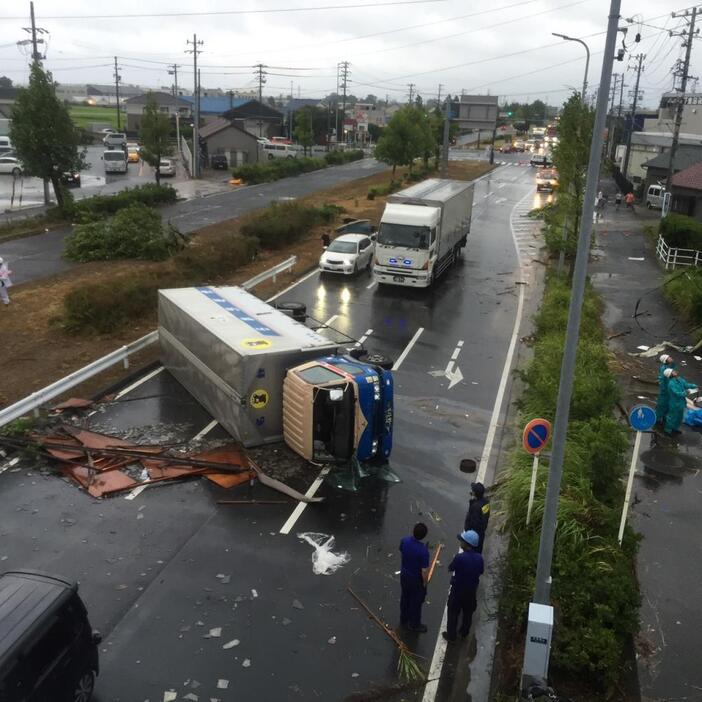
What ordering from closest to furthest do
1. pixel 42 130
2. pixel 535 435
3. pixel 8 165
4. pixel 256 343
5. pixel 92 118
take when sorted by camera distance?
pixel 535 435 → pixel 256 343 → pixel 42 130 → pixel 8 165 → pixel 92 118

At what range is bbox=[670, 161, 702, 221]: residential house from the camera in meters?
36.1

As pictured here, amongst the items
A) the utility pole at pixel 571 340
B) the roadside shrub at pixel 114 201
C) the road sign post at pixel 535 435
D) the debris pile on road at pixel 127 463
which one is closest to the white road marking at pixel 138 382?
the debris pile on road at pixel 127 463

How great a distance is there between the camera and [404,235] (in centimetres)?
2392

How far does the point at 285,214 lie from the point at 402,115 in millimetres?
25714

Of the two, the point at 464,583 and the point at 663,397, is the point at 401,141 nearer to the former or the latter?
the point at 663,397

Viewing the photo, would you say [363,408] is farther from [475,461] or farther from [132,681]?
[132,681]

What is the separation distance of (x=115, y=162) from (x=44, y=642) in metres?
57.6

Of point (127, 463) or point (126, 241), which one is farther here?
point (126, 241)

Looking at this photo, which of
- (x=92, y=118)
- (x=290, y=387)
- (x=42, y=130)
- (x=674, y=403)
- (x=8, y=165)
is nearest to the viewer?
(x=290, y=387)

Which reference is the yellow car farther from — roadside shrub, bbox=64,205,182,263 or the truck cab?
the truck cab

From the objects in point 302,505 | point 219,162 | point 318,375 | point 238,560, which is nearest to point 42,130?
point 318,375

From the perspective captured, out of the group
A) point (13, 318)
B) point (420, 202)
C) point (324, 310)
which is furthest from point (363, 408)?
point (420, 202)

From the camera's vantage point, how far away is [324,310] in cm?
2203

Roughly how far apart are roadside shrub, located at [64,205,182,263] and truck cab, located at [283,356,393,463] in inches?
678
